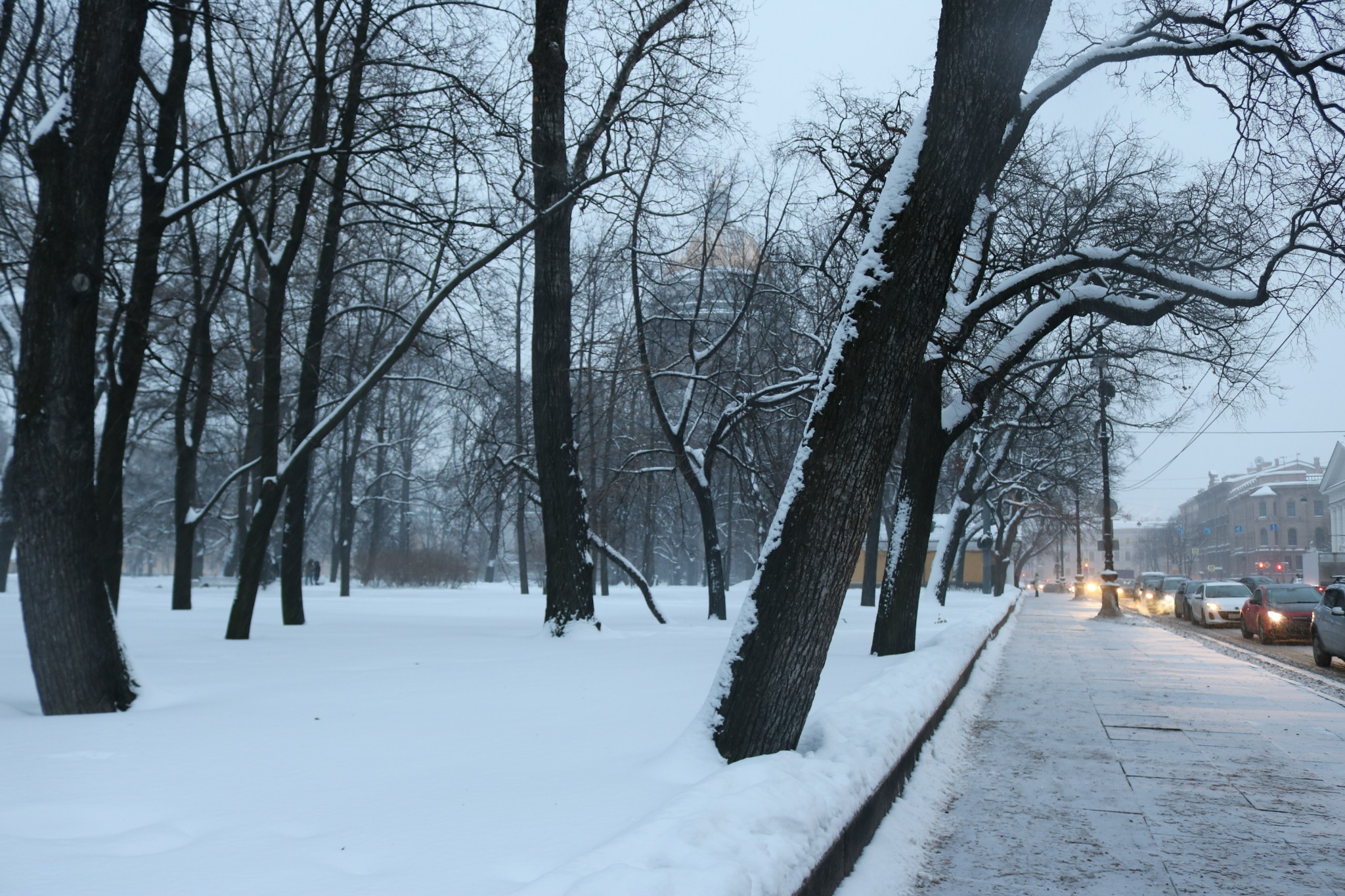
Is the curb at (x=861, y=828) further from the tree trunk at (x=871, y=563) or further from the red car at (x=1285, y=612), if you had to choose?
the tree trunk at (x=871, y=563)

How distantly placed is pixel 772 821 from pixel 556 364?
1004 centimetres

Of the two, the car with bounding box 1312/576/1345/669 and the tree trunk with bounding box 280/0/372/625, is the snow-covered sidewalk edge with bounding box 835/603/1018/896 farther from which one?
the car with bounding box 1312/576/1345/669

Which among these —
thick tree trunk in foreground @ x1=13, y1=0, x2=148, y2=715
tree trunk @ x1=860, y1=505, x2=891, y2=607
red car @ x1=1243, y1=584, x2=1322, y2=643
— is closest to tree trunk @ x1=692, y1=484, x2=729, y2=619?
tree trunk @ x1=860, y1=505, x2=891, y2=607

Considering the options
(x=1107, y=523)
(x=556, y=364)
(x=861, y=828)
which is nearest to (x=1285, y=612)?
(x=1107, y=523)

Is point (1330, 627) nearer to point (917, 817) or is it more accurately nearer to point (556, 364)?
point (556, 364)

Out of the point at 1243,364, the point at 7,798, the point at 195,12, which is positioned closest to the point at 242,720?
the point at 7,798

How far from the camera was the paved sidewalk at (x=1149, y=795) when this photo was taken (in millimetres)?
5113

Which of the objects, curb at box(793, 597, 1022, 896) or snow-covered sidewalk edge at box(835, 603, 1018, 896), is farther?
snow-covered sidewalk edge at box(835, 603, 1018, 896)

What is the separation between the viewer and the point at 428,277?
12375 mm

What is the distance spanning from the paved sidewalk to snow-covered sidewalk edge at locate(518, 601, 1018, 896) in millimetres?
572

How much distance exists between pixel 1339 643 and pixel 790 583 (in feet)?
49.4

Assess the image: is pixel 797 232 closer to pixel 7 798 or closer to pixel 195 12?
pixel 195 12

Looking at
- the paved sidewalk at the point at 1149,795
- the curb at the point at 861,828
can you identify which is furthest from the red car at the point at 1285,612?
the curb at the point at 861,828

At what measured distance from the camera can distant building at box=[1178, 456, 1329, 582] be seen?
10000cm
